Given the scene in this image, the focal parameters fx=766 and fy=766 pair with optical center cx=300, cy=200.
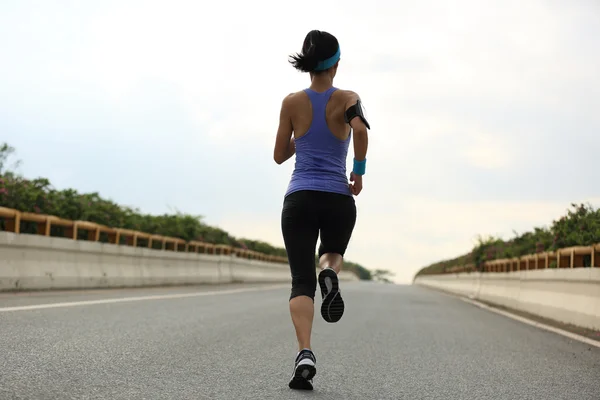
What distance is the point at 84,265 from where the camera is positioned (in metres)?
16.2

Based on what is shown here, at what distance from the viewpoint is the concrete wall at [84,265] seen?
527 inches

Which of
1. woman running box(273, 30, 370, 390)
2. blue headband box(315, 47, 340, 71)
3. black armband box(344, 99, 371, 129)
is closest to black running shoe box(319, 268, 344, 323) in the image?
woman running box(273, 30, 370, 390)

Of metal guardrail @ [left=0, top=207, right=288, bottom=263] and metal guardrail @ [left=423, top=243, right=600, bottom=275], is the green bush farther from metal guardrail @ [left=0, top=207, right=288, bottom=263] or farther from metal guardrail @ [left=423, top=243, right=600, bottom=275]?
metal guardrail @ [left=0, top=207, right=288, bottom=263]

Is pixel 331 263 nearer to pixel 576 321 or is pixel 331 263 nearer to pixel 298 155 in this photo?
pixel 298 155

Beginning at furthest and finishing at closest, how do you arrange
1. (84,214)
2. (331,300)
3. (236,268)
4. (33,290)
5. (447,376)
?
(236,268), (84,214), (33,290), (447,376), (331,300)

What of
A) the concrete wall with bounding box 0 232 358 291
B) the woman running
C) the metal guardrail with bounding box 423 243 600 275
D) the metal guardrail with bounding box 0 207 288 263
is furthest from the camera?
the metal guardrail with bounding box 0 207 288 263

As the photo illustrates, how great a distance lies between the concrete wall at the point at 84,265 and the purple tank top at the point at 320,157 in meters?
9.50

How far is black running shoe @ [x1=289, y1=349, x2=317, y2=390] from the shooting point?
4.84m

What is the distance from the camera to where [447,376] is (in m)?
6.18

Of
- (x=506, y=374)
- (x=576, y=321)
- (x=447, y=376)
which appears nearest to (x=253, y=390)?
(x=447, y=376)

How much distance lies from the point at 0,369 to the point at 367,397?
96.5 inches

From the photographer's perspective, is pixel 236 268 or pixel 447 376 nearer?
pixel 447 376

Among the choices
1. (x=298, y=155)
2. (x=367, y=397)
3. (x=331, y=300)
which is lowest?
(x=367, y=397)

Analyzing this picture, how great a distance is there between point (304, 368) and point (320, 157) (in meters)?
1.35
